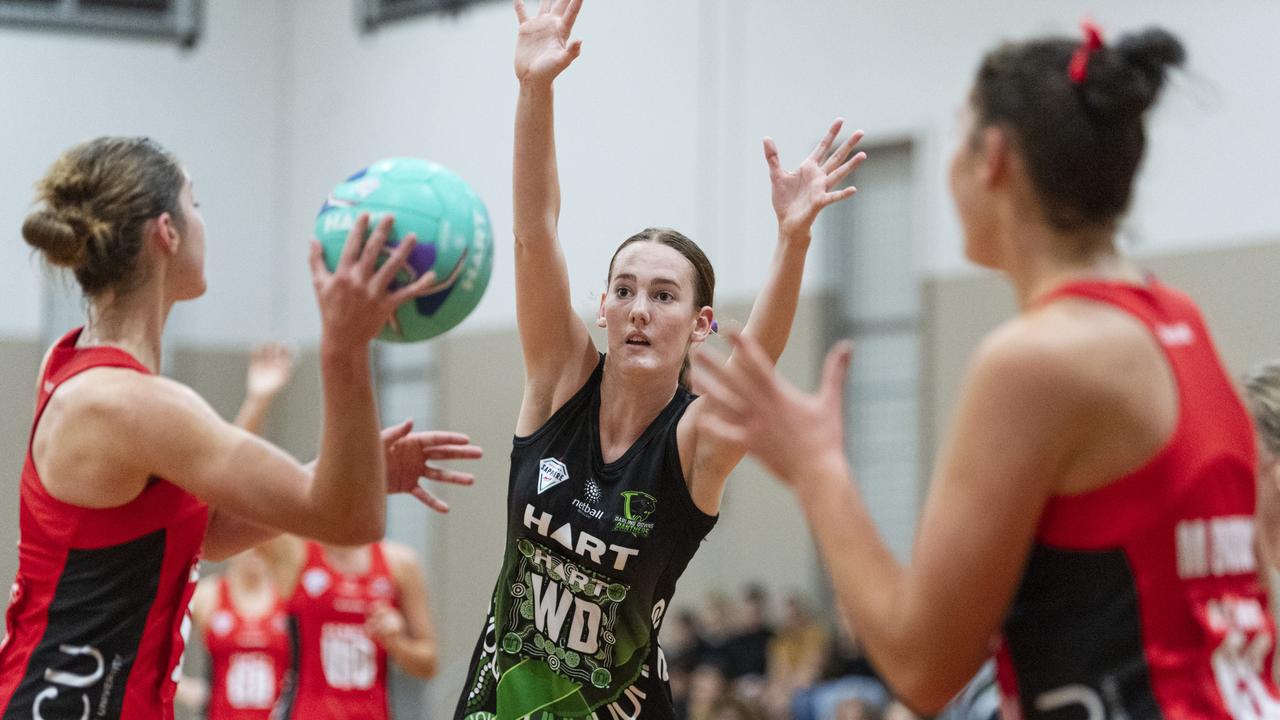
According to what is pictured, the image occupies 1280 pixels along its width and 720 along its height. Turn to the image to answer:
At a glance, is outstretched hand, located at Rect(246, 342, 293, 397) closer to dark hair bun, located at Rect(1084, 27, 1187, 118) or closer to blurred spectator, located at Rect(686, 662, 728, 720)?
dark hair bun, located at Rect(1084, 27, 1187, 118)

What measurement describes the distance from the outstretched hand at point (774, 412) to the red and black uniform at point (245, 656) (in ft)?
18.9

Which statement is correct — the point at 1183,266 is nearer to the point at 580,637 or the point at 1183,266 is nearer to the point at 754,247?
the point at 754,247

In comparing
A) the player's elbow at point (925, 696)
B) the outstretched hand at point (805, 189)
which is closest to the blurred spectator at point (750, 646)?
the outstretched hand at point (805, 189)

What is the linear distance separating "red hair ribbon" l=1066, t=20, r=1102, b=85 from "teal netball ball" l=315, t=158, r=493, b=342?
1.14 m

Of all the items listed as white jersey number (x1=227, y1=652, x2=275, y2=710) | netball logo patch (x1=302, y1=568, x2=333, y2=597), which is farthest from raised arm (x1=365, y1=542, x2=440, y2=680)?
white jersey number (x1=227, y1=652, x2=275, y2=710)

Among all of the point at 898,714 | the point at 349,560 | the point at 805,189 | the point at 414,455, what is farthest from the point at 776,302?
the point at 898,714

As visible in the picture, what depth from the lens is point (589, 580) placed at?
3.47 m

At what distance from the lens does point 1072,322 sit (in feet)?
6.67

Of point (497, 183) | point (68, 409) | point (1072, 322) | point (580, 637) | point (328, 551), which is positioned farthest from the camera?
point (497, 183)

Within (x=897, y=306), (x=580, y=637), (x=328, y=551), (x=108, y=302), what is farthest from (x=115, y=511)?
(x=897, y=306)

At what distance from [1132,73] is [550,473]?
5.93 ft

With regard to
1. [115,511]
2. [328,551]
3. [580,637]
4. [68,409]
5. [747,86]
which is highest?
[747,86]

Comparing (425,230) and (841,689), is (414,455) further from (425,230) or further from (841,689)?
(841,689)

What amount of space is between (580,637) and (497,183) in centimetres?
1052
